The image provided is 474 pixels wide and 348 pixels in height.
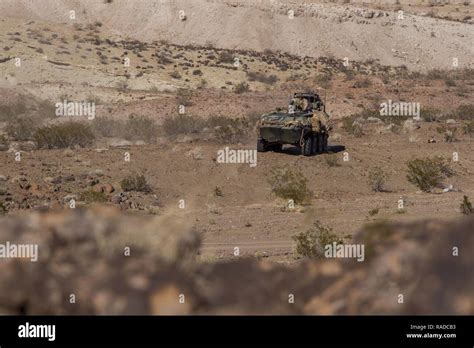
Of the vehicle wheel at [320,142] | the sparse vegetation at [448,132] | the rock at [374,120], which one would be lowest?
the vehicle wheel at [320,142]

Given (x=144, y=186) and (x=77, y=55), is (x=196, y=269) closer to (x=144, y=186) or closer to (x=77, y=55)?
(x=144, y=186)

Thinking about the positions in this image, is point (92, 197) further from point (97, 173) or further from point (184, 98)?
point (184, 98)

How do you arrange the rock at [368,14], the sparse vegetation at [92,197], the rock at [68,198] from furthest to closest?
the rock at [368,14] < the rock at [68,198] < the sparse vegetation at [92,197]


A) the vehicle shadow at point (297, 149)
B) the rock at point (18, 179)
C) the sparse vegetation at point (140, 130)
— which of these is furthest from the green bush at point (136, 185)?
the sparse vegetation at point (140, 130)

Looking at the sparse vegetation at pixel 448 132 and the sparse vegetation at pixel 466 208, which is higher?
the sparse vegetation at pixel 448 132

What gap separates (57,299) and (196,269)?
936mm

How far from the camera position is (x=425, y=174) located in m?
19.2

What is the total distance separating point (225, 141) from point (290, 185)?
6918 millimetres

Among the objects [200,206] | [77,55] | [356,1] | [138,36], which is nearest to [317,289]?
[200,206]

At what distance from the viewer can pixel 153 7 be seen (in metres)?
60.7

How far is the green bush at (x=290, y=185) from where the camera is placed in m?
16.9

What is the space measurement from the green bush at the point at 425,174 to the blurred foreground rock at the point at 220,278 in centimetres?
1409
